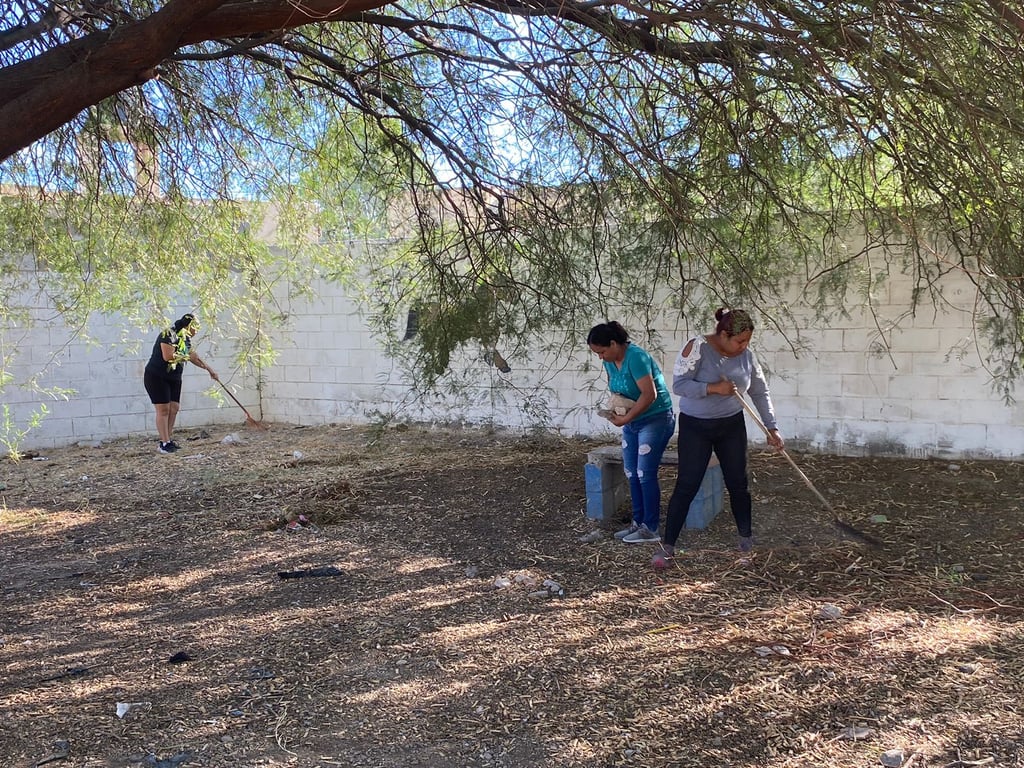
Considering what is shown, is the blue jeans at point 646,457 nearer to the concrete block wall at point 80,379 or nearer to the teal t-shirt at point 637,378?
the teal t-shirt at point 637,378

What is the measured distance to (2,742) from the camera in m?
2.86

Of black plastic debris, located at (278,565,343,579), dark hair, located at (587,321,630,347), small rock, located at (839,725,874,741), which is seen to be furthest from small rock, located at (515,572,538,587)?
small rock, located at (839,725,874,741)

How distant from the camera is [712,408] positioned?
4.36 meters

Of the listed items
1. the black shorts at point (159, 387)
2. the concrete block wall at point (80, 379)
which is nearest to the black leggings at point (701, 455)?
the concrete block wall at point (80, 379)

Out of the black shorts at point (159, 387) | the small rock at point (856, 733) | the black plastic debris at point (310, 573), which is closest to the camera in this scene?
the small rock at point (856, 733)

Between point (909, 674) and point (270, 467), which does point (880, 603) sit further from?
point (270, 467)

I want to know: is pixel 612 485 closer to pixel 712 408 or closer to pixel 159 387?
pixel 712 408

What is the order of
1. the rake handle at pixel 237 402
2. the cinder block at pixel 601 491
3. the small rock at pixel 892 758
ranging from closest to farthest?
the small rock at pixel 892 758
the cinder block at pixel 601 491
the rake handle at pixel 237 402

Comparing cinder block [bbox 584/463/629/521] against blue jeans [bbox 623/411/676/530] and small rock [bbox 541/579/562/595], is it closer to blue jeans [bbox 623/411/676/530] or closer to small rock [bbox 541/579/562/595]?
blue jeans [bbox 623/411/676/530]

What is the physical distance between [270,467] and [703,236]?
4906 mm

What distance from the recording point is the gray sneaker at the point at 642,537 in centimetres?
494

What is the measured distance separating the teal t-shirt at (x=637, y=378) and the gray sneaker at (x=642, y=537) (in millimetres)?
→ 695

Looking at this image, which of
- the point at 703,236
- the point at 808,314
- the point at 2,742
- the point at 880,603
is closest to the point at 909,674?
the point at 880,603

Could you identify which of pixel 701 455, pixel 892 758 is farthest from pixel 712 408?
pixel 892 758
